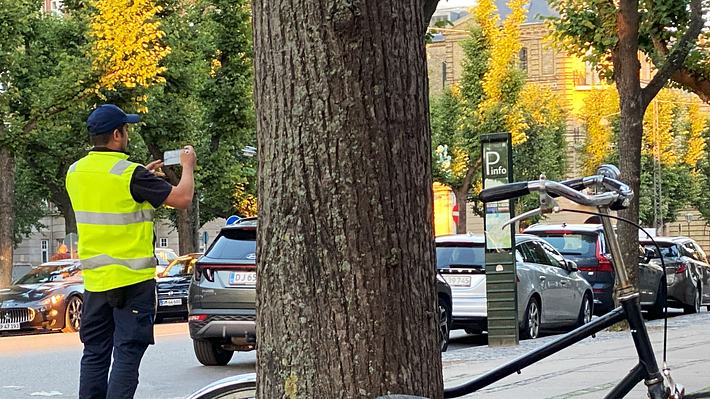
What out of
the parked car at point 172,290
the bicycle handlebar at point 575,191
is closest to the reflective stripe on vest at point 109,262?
the bicycle handlebar at point 575,191

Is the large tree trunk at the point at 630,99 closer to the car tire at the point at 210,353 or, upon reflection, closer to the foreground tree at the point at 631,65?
the foreground tree at the point at 631,65

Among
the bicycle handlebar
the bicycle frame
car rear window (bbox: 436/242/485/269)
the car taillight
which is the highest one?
the bicycle handlebar

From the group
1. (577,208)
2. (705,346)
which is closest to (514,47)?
(705,346)

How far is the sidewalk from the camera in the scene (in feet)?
31.1

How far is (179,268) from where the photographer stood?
2991cm

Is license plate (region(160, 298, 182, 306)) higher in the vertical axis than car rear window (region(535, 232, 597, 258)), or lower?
lower

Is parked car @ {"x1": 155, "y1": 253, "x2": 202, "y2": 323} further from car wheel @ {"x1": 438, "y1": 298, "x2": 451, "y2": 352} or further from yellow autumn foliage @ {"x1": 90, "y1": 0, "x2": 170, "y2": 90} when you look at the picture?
car wheel @ {"x1": 438, "y1": 298, "x2": 451, "y2": 352}

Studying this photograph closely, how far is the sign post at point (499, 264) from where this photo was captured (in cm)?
1678

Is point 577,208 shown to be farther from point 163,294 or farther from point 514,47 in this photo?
Answer: point 514,47

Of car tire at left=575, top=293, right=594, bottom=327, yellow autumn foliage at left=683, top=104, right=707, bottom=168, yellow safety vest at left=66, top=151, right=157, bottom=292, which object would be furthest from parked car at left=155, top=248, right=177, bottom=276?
yellow autumn foliage at left=683, top=104, right=707, bottom=168

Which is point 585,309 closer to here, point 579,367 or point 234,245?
point 234,245

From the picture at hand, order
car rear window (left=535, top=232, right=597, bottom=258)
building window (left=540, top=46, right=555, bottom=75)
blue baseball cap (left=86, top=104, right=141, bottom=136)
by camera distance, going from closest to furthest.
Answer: blue baseball cap (left=86, top=104, right=141, bottom=136)
car rear window (left=535, top=232, right=597, bottom=258)
building window (left=540, top=46, right=555, bottom=75)

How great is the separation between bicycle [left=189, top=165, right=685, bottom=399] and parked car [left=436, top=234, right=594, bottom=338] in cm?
1367

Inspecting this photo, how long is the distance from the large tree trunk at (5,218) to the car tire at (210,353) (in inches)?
736
